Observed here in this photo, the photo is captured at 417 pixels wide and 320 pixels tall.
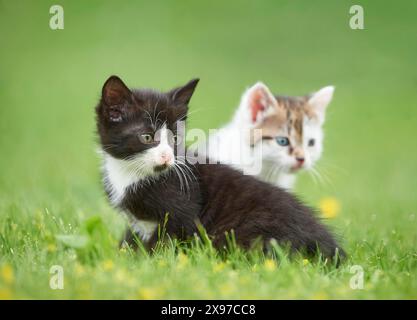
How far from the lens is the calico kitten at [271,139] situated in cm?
520

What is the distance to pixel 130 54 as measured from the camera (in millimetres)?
9508

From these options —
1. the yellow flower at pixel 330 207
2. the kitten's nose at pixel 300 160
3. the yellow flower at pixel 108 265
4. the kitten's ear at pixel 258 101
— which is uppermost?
the kitten's ear at pixel 258 101

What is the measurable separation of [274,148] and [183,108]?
4.61 feet

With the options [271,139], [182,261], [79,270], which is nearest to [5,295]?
[79,270]

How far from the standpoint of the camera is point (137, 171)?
389cm

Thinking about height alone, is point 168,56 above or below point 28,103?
above

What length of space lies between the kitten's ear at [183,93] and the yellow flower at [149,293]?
1.42m

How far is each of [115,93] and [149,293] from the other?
1.38m

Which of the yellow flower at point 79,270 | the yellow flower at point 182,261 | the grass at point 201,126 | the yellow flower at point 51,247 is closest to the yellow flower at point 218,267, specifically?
the grass at point 201,126

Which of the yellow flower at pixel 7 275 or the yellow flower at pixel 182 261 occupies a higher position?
the yellow flower at pixel 7 275

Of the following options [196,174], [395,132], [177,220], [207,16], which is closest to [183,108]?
[196,174]

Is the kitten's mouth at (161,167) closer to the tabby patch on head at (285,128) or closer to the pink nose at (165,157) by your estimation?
the pink nose at (165,157)

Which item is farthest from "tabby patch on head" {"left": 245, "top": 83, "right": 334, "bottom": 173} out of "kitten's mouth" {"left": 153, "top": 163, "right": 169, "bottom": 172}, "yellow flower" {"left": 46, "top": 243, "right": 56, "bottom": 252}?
"yellow flower" {"left": 46, "top": 243, "right": 56, "bottom": 252}

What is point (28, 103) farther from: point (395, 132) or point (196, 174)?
point (196, 174)
